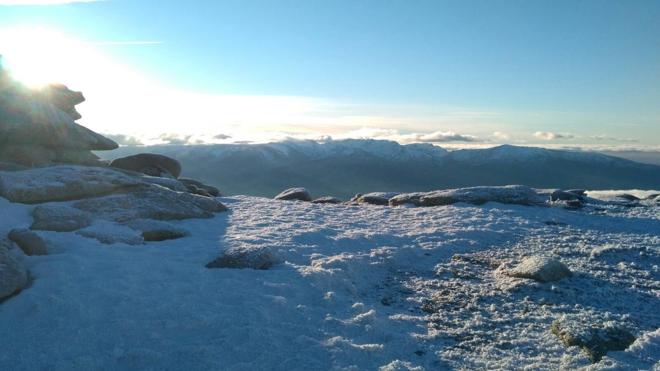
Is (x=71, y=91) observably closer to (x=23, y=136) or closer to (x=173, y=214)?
(x=23, y=136)

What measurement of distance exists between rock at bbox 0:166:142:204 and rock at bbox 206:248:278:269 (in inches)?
319

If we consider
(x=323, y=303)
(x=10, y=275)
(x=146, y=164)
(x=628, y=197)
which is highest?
(x=146, y=164)

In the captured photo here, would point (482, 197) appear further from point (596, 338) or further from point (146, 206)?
→ point (146, 206)

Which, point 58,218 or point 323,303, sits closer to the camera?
point 323,303

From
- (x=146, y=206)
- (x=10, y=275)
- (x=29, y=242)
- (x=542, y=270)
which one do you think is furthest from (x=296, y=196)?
(x=10, y=275)

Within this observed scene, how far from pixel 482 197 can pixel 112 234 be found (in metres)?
16.5

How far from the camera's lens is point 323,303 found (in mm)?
9617

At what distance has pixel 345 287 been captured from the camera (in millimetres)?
10711

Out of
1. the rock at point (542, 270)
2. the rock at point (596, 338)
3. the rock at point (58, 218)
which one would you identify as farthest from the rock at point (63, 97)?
the rock at point (596, 338)

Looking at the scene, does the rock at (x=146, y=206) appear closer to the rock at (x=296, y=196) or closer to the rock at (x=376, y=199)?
the rock at (x=296, y=196)

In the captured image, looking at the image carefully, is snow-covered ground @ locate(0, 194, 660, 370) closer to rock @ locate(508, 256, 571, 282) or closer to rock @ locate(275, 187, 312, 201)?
rock @ locate(508, 256, 571, 282)

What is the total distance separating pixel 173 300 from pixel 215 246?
424cm

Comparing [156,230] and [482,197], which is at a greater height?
[482,197]

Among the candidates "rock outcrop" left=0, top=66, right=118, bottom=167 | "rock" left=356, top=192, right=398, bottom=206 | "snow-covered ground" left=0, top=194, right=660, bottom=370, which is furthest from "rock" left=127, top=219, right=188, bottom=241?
"rock outcrop" left=0, top=66, right=118, bottom=167
